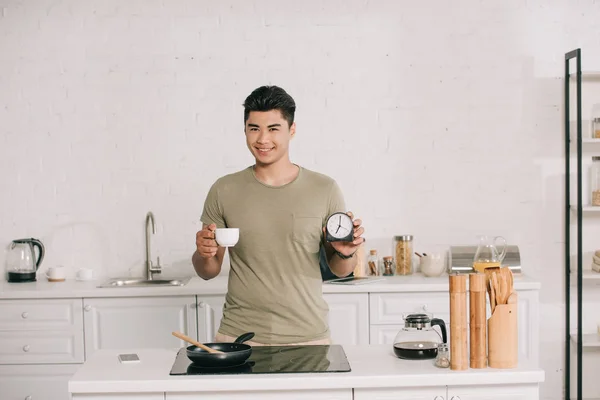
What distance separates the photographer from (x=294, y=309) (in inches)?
115

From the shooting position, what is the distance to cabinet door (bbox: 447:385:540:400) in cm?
246

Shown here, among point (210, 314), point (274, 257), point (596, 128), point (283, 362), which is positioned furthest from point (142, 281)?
point (596, 128)

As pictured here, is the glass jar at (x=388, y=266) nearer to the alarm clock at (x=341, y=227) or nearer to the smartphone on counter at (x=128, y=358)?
the alarm clock at (x=341, y=227)

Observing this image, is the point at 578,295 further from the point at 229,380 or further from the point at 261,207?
the point at 229,380

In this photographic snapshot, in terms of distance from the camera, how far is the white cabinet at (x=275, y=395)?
7.95 ft

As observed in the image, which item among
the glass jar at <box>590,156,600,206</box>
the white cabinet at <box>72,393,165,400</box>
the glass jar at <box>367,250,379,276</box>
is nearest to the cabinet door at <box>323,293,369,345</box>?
the glass jar at <box>367,250,379,276</box>

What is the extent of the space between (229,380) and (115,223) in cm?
243

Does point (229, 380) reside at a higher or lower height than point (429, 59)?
lower

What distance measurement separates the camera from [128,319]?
164 inches

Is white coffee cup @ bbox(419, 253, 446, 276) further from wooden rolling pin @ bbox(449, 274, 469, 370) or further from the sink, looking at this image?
wooden rolling pin @ bbox(449, 274, 469, 370)

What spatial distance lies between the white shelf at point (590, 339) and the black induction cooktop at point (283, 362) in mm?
2258

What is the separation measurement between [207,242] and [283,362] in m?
0.48

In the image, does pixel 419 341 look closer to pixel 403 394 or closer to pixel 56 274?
pixel 403 394

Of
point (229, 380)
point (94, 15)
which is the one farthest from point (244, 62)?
point (229, 380)
